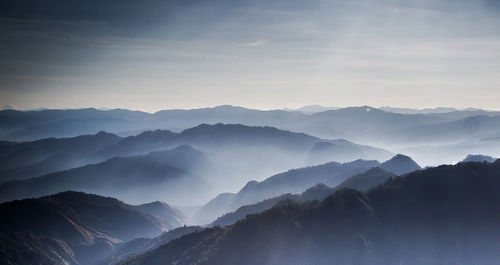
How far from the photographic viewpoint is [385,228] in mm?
130625

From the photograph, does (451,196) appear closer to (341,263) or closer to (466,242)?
(466,242)

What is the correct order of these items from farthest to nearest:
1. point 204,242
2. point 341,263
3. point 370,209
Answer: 1. point 204,242
2. point 370,209
3. point 341,263

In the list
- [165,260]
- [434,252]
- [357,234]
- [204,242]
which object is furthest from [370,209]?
[165,260]

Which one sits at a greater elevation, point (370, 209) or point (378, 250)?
point (370, 209)

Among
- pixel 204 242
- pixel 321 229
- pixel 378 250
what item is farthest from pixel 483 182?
pixel 204 242

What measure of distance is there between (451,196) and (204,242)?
285 ft

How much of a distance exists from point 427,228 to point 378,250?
63.9ft

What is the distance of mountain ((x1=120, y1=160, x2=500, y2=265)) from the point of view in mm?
121438

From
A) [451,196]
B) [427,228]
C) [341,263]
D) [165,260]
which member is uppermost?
[451,196]

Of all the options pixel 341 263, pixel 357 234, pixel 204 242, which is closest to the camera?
pixel 341 263

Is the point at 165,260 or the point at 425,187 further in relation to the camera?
the point at 165,260

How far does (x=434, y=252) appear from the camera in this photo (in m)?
122

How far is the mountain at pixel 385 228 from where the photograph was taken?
12144cm

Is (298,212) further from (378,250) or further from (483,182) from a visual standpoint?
(483,182)
